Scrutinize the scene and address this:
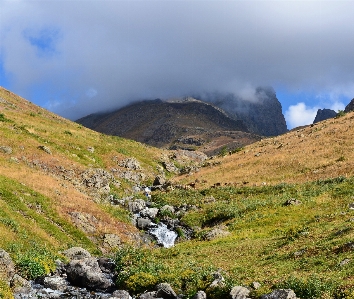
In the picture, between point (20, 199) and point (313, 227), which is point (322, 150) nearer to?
point (313, 227)

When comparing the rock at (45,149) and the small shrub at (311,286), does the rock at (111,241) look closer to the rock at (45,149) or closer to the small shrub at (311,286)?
the small shrub at (311,286)

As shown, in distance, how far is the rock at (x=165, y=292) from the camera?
21250 millimetres

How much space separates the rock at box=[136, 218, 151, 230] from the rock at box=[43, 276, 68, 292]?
22496mm

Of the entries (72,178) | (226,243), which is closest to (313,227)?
(226,243)

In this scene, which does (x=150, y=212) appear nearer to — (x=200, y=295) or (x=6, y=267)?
(x=6, y=267)

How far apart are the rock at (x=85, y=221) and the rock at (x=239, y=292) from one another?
72.1 ft

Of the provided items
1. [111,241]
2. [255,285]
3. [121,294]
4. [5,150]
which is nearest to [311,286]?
[255,285]

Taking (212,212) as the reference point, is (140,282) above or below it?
below

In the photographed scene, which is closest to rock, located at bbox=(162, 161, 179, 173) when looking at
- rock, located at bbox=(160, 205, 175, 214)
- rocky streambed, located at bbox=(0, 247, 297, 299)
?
rock, located at bbox=(160, 205, 175, 214)

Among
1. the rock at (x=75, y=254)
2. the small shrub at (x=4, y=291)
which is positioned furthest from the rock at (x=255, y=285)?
the rock at (x=75, y=254)

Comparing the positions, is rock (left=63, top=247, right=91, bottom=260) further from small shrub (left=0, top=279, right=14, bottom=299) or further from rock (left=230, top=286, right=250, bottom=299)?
rock (left=230, top=286, right=250, bottom=299)

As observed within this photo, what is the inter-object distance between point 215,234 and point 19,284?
2299 cm

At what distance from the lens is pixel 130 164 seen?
76938mm

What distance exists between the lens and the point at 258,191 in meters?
59.1
